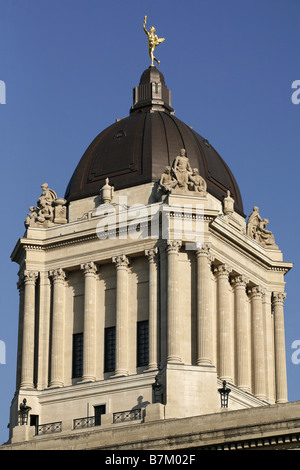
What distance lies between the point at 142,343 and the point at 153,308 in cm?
215

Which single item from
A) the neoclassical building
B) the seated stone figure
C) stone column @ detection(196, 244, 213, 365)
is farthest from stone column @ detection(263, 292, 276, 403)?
the seated stone figure

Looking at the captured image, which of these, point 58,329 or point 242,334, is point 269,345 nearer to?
point 242,334

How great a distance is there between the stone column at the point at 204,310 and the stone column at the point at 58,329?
892 cm

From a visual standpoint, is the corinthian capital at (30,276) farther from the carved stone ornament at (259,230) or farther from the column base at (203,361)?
the carved stone ornament at (259,230)

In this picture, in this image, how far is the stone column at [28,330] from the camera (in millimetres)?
94938

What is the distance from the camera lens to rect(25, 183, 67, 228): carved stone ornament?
98812 millimetres

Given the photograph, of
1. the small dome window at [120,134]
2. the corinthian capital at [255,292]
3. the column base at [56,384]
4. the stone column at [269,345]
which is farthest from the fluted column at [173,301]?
the stone column at [269,345]

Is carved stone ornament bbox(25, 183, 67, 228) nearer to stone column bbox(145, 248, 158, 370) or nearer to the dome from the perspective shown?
the dome

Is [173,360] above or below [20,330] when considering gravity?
below

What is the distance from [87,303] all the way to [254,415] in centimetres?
2409

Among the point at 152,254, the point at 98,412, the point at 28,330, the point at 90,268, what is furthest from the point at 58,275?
the point at 98,412

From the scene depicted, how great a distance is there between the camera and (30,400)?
93.8 meters

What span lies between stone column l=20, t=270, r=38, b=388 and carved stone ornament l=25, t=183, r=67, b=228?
353 cm

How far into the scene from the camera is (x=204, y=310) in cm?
9156
